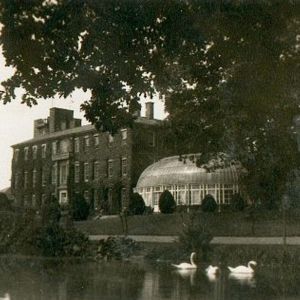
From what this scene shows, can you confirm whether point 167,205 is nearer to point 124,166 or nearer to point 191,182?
point 191,182

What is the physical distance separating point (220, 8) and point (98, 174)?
2181 inches

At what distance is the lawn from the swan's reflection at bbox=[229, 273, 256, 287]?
43.7 feet

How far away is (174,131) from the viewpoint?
35.9 meters

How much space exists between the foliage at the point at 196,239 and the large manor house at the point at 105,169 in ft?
45.1

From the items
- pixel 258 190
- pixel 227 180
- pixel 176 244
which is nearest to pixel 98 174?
pixel 227 180

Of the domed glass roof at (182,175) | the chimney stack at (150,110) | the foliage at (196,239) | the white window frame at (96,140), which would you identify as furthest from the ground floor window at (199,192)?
the foliage at (196,239)

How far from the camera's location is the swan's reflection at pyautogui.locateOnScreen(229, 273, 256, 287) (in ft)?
53.0

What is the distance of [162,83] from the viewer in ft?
38.2

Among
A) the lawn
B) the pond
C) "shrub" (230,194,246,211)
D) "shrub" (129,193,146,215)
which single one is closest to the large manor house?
"shrub" (230,194,246,211)

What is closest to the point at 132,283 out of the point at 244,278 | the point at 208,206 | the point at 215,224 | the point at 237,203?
the point at 244,278

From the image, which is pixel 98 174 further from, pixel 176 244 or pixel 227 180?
pixel 176 244

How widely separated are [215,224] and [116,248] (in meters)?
13.0

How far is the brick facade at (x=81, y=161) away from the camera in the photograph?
61281 mm

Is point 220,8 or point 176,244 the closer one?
point 220,8
